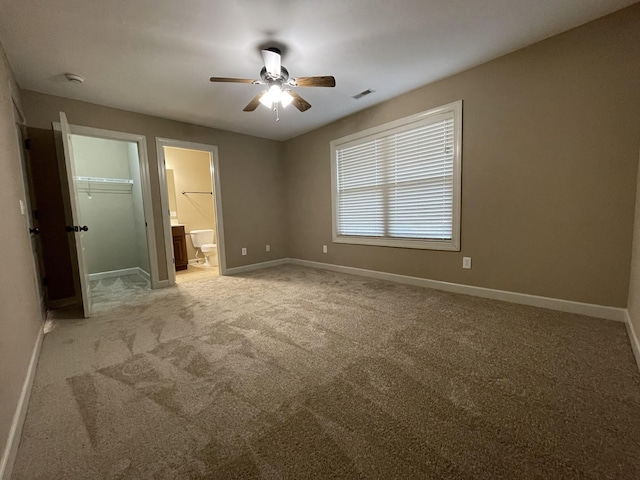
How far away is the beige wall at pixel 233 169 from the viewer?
122 inches

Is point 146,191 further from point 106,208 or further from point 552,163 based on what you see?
point 552,163

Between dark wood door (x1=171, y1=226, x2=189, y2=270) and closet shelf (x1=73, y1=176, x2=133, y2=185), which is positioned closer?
closet shelf (x1=73, y1=176, x2=133, y2=185)

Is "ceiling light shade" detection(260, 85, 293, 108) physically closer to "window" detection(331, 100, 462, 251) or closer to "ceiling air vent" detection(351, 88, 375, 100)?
"ceiling air vent" detection(351, 88, 375, 100)

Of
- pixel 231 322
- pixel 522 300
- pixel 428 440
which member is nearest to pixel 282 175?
pixel 231 322

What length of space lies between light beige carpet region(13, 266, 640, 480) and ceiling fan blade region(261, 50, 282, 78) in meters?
2.23

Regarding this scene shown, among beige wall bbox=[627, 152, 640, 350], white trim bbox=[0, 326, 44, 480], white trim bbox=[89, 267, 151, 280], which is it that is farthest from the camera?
white trim bbox=[89, 267, 151, 280]

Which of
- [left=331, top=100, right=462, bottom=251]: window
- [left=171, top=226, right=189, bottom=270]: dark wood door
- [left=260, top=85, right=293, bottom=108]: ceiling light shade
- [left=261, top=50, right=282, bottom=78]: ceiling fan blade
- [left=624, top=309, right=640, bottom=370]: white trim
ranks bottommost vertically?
[left=624, top=309, right=640, bottom=370]: white trim

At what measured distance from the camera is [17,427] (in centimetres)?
119

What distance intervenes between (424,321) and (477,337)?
422 millimetres

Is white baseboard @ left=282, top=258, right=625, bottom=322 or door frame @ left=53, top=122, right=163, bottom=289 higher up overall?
door frame @ left=53, top=122, right=163, bottom=289

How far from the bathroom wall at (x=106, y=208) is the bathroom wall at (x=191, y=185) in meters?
0.83

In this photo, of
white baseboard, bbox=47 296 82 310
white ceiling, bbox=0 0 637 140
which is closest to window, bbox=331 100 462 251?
white ceiling, bbox=0 0 637 140

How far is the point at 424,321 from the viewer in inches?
90.5

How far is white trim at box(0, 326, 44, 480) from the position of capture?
1.00 meters
